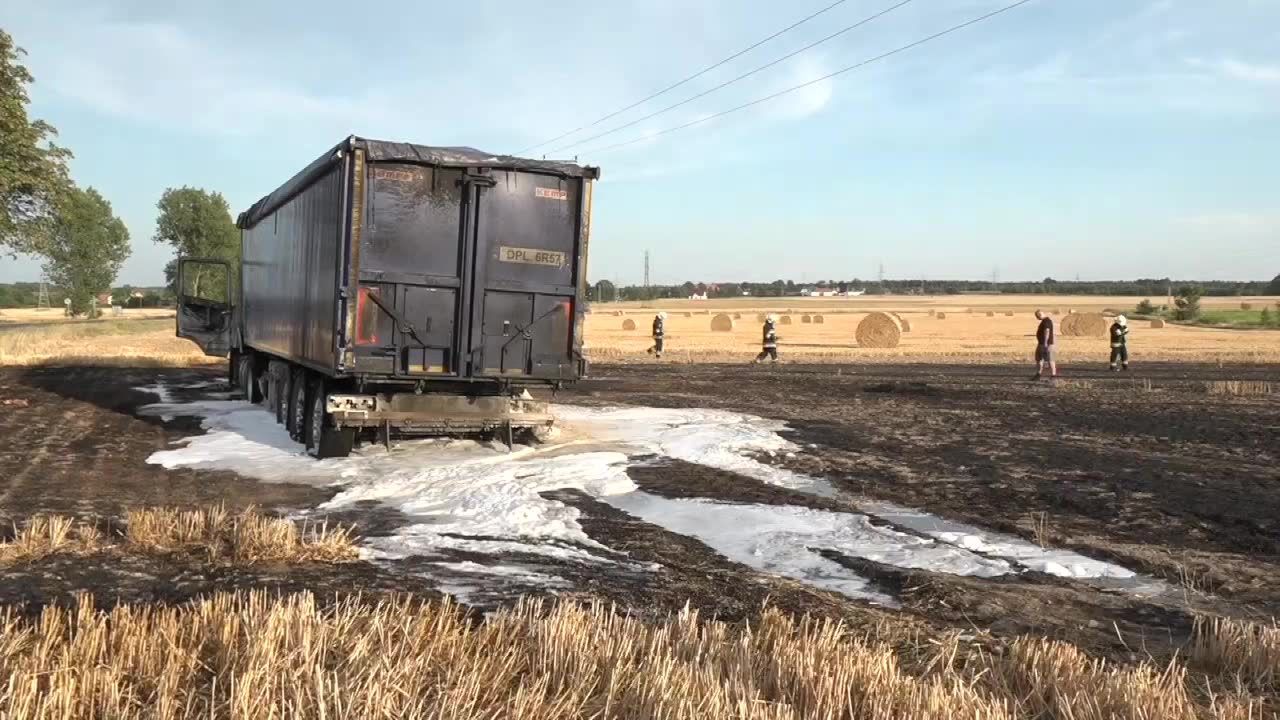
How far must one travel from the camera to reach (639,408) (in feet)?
57.5

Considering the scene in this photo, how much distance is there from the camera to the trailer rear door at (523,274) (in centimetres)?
1108

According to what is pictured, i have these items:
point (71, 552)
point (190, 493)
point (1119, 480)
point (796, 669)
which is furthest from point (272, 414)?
point (796, 669)

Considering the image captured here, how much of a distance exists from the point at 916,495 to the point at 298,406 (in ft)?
25.1

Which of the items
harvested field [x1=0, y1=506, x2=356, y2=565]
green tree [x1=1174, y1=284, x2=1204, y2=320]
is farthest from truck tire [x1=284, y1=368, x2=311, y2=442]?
green tree [x1=1174, y1=284, x2=1204, y2=320]

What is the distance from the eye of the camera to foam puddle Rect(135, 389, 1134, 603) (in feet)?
22.7

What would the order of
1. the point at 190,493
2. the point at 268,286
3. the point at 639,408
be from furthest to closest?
the point at 639,408 < the point at 268,286 < the point at 190,493

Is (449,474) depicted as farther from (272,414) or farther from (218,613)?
(272,414)

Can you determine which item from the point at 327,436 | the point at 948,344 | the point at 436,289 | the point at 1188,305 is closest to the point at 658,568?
the point at 436,289

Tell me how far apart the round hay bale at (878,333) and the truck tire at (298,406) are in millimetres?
35018

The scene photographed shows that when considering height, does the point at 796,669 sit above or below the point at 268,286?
below

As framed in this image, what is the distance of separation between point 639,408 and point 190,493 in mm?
9221

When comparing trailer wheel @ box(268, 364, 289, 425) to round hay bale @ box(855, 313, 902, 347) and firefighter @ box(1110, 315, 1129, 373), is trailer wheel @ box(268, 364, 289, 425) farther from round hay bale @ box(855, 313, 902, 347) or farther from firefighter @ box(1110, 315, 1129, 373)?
round hay bale @ box(855, 313, 902, 347)

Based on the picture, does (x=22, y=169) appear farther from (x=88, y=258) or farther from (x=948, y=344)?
(x=88, y=258)

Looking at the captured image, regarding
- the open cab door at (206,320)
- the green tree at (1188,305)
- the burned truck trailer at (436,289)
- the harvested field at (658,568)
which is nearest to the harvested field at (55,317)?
the open cab door at (206,320)
